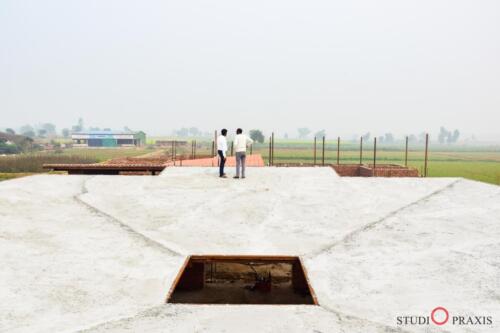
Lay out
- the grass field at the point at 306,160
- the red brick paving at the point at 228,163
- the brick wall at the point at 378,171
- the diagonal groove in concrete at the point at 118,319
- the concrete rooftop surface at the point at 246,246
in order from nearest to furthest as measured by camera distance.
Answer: the diagonal groove in concrete at the point at 118,319
the concrete rooftop surface at the point at 246,246
the red brick paving at the point at 228,163
the brick wall at the point at 378,171
the grass field at the point at 306,160

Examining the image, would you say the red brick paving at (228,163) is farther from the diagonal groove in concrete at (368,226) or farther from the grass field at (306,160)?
the grass field at (306,160)

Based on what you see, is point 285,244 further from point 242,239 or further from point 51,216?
point 51,216

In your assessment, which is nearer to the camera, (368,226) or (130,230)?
(130,230)

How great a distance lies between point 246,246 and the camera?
22.8 ft

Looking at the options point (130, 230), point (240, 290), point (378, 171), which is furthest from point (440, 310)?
point (378, 171)

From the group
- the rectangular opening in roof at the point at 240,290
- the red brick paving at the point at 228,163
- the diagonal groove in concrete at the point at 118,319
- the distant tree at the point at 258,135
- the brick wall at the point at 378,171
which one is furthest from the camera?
the distant tree at the point at 258,135

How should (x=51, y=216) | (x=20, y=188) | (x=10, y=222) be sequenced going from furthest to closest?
1. (x=20, y=188)
2. (x=51, y=216)
3. (x=10, y=222)

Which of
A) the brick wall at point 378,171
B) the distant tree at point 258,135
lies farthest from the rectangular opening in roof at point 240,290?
the distant tree at point 258,135

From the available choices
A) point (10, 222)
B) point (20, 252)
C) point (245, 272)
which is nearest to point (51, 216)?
point (10, 222)

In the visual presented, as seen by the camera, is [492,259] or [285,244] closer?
[492,259]

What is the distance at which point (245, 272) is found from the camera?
12.0m

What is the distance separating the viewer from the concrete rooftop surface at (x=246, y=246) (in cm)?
468

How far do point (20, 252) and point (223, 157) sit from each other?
20.3 ft

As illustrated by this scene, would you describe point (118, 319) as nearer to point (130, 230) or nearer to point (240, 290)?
point (130, 230)
